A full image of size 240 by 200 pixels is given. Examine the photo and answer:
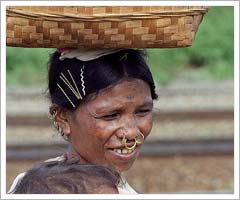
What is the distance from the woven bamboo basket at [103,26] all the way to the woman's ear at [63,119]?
1.04 feet

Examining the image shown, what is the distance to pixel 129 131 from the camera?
2871 mm

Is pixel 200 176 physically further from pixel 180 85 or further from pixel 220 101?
pixel 180 85

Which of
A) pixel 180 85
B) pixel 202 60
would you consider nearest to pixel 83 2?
pixel 180 85

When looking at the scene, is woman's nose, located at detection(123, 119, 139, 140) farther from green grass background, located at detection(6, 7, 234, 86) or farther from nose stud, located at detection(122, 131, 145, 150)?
green grass background, located at detection(6, 7, 234, 86)

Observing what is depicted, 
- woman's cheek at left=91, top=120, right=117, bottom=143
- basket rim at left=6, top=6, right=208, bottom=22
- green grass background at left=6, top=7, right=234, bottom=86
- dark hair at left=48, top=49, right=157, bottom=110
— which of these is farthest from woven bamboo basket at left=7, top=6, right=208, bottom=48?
green grass background at left=6, top=7, right=234, bottom=86

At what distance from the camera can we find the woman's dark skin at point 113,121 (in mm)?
2873

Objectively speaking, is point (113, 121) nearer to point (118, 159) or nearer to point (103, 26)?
point (118, 159)

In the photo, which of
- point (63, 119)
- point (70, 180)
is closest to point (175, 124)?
point (63, 119)

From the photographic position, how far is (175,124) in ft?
35.3

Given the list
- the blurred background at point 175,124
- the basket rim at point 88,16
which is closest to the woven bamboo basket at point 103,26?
the basket rim at point 88,16

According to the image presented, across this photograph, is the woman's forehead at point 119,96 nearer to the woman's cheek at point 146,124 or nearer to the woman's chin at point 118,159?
the woman's cheek at point 146,124

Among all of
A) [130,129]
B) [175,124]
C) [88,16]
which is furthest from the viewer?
[175,124]

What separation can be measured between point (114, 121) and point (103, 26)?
0.35 meters

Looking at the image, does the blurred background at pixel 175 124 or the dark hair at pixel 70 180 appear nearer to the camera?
the dark hair at pixel 70 180
